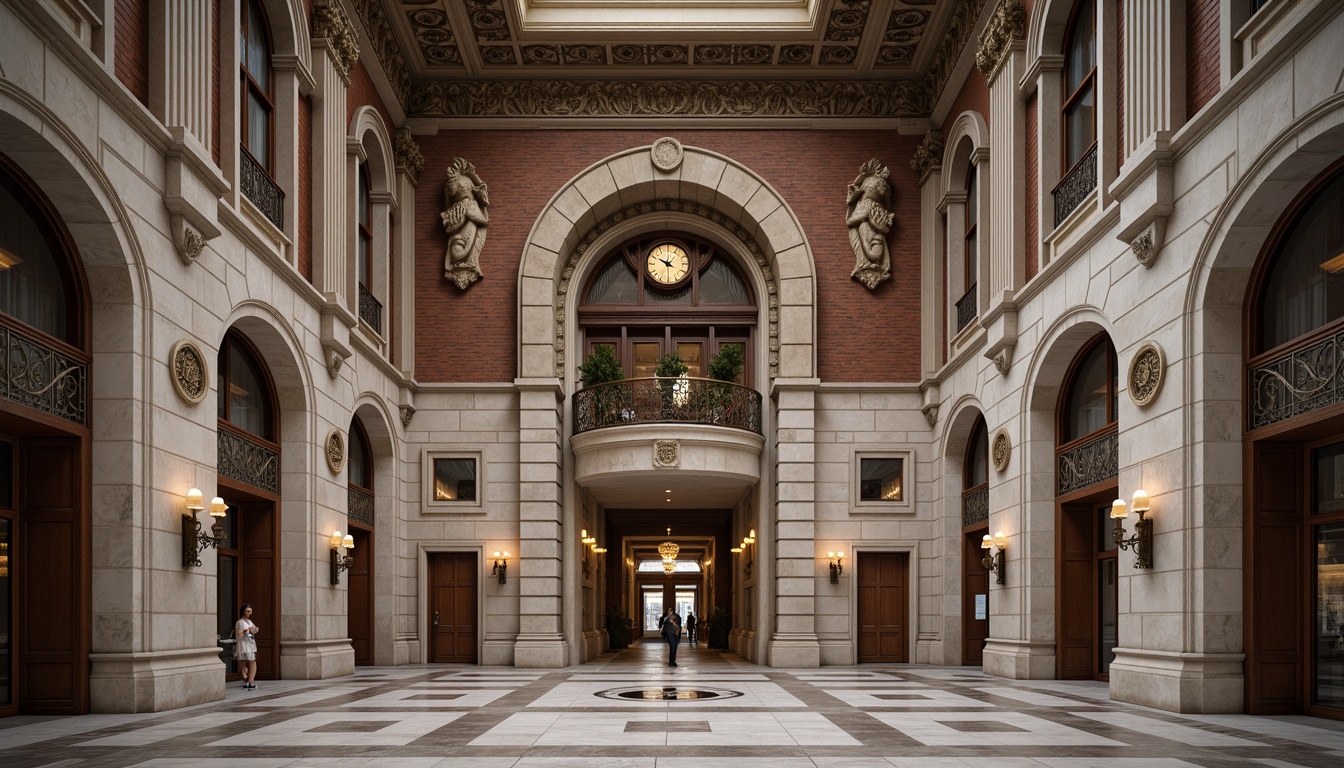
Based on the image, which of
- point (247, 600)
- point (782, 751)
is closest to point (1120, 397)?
point (782, 751)

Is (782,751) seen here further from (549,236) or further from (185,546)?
(549,236)

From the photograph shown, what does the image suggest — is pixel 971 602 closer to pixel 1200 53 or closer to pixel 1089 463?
pixel 1089 463

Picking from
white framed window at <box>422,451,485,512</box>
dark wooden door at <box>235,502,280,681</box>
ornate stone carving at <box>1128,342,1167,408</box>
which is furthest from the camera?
white framed window at <box>422,451,485,512</box>

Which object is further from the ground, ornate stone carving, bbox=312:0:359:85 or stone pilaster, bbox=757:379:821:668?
ornate stone carving, bbox=312:0:359:85

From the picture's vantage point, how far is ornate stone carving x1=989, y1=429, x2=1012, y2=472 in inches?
727

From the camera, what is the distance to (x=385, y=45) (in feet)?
72.9

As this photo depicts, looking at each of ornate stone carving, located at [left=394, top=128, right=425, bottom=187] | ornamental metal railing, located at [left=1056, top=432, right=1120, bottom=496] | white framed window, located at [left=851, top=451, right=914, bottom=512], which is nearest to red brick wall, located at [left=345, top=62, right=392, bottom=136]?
ornate stone carving, located at [left=394, top=128, right=425, bottom=187]

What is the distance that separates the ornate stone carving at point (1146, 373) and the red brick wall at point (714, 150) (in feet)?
34.6

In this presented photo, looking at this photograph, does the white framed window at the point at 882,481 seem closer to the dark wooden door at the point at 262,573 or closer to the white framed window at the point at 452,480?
the white framed window at the point at 452,480

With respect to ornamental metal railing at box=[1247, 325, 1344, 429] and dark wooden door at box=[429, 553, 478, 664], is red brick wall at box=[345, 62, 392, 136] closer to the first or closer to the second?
dark wooden door at box=[429, 553, 478, 664]

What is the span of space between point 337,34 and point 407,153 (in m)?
5.01

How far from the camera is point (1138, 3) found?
45.0ft

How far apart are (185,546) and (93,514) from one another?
127cm

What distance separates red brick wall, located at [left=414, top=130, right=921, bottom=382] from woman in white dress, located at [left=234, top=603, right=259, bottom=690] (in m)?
9.35
